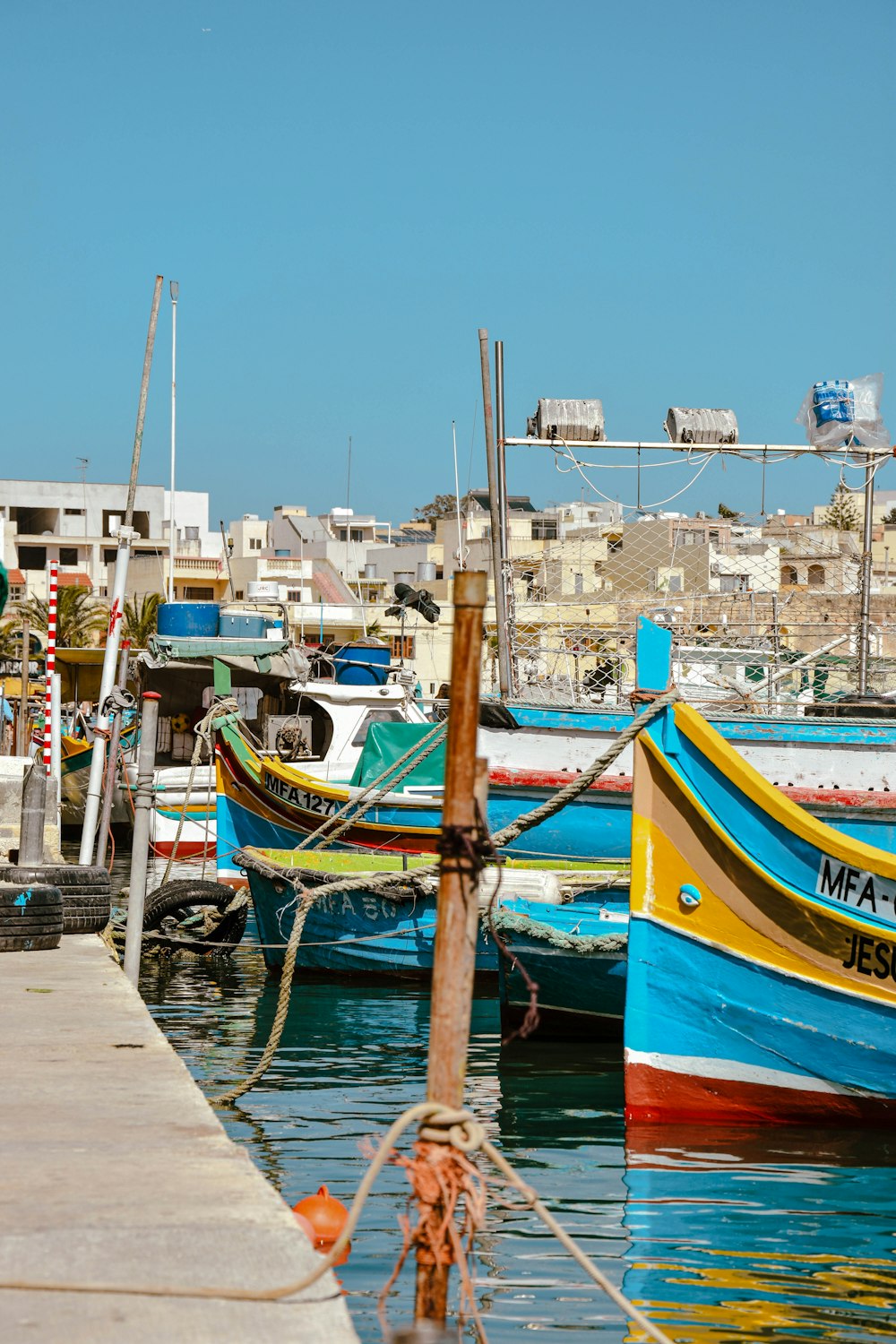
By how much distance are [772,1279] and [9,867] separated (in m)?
4.79

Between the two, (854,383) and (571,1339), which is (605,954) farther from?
(854,383)

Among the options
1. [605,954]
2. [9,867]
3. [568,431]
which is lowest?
[605,954]

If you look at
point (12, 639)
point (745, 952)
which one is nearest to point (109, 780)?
point (745, 952)

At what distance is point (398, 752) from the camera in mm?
16141

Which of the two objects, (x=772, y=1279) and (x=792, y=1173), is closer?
(x=772, y=1279)

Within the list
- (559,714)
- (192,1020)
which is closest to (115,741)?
(192,1020)

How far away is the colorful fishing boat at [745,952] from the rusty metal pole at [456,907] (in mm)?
3923

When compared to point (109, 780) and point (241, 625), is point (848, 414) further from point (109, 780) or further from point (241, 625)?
point (241, 625)

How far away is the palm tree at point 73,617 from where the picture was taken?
5559 cm

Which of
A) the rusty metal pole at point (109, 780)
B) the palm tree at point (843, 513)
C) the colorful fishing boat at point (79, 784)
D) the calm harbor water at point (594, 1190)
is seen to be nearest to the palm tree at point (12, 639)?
the colorful fishing boat at point (79, 784)

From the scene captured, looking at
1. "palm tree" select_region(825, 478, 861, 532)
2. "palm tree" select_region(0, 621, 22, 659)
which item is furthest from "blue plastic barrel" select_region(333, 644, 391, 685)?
"palm tree" select_region(825, 478, 861, 532)

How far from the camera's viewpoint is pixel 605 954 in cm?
984

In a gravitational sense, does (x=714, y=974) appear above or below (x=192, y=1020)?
above

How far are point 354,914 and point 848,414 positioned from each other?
6301mm
